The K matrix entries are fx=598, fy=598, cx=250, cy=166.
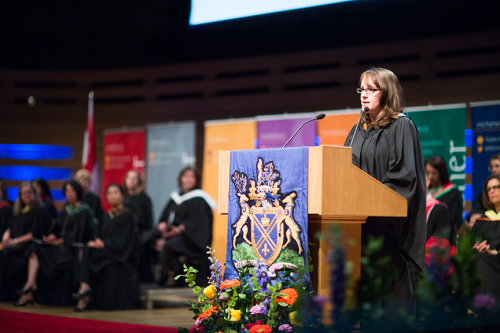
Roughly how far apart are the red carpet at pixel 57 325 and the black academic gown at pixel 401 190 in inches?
80.7

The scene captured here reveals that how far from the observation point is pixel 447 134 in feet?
22.7

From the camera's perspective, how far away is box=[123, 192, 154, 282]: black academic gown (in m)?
8.20

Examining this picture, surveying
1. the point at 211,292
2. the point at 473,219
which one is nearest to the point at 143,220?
the point at 473,219

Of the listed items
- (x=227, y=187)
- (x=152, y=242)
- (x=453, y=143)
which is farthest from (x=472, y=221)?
(x=152, y=242)

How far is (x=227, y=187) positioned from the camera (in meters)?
3.14

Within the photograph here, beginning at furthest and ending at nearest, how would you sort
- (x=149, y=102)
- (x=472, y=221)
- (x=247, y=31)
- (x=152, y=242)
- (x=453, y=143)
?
(x=149, y=102)
(x=247, y=31)
(x=152, y=242)
(x=453, y=143)
(x=472, y=221)

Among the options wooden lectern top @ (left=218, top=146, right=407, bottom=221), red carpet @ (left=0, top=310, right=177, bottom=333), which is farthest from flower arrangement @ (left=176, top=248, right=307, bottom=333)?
red carpet @ (left=0, top=310, right=177, bottom=333)

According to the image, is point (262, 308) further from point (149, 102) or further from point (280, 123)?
point (149, 102)

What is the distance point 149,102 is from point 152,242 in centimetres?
324

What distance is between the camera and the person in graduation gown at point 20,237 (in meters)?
7.41

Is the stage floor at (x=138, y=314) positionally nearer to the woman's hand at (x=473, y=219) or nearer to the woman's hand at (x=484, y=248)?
the woman's hand at (x=484, y=248)

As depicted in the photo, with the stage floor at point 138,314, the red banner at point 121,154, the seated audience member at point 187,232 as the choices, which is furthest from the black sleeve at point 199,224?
the red banner at point 121,154

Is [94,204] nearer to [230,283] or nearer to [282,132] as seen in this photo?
[282,132]

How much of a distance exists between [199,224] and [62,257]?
67.9 inches
